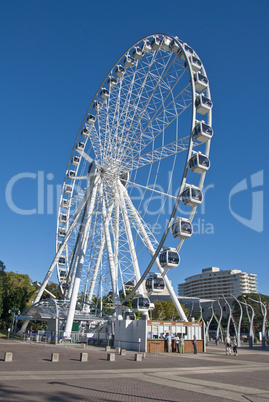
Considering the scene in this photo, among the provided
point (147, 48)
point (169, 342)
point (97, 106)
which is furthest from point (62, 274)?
point (147, 48)

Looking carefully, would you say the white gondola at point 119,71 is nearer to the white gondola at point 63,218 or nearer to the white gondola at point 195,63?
the white gondola at point 195,63

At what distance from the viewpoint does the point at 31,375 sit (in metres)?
11.5

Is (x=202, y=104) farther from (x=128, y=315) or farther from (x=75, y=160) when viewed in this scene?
(x=75, y=160)

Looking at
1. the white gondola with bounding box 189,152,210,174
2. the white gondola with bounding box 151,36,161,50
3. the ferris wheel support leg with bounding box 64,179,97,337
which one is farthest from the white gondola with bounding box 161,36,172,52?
the ferris wheel support leg with bounding box 64,179,97,337

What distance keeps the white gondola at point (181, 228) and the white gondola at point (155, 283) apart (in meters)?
3.55

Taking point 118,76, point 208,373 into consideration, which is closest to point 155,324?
point 208,373

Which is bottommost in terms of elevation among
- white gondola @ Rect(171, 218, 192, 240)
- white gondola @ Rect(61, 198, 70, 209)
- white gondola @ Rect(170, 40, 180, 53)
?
white gondola @ Rect(171, 218, 192, 240)

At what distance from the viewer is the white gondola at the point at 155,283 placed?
76.8 feet

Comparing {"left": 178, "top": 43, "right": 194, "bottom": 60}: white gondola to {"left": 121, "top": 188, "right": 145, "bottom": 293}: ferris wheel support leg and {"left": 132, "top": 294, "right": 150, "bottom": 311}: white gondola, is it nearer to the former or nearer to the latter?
{"left": 121, "top": 188, "right": 145, "bottom": 293}: ferris wheel support leg

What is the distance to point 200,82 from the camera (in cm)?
2489

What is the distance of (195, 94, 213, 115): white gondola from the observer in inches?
925

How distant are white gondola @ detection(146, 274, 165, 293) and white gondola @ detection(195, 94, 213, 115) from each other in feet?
38.1

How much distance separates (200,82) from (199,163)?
6.74 m

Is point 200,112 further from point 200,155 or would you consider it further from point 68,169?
point 68,169
